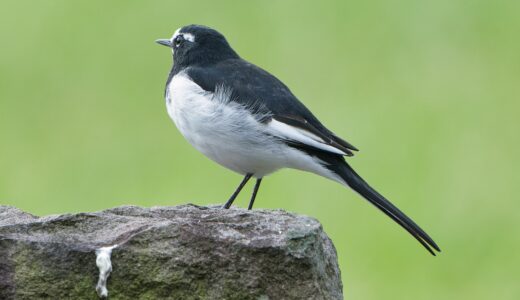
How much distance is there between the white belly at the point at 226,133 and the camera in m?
6.05

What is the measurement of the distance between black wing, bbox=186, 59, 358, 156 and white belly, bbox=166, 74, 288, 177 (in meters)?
0.07

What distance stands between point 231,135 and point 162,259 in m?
1.77

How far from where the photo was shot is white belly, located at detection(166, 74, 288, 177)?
6.05m

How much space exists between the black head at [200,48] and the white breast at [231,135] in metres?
0.58

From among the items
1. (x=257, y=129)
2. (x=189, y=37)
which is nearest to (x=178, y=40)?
(x=189, y=37)

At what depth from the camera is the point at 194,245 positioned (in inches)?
180

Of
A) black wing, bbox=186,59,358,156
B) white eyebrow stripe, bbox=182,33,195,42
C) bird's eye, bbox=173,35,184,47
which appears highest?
white eyebrow stripe, bbox=182,33,195,42

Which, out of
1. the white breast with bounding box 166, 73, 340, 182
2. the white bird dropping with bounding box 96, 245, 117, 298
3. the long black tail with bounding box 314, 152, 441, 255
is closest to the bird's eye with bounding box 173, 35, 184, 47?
the white breast with bounding box 166, 73, 340, 182

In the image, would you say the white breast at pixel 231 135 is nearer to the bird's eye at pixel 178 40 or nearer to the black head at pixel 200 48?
the black head at pixel 200 48

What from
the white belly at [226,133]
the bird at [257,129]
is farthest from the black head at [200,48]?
the white belly at [226,133]

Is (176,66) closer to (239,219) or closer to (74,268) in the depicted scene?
(239,219)

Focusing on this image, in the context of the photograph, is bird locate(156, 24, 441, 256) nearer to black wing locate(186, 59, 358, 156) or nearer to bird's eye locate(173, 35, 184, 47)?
black wing locate(186, 59, 358, 156)

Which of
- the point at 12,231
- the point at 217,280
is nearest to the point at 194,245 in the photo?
the point at 217,280

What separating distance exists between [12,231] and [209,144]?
1944 mm
